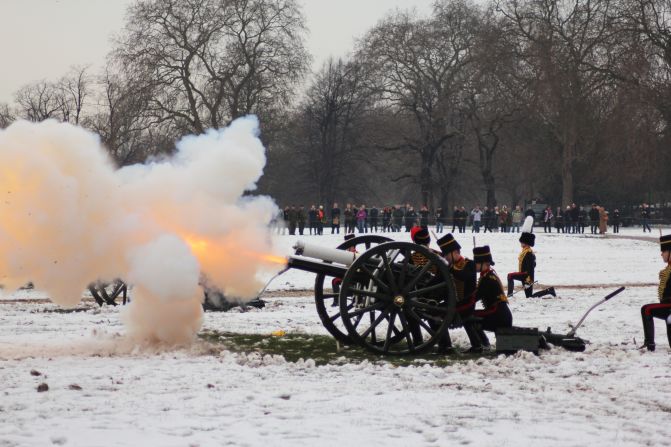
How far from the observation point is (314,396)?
10.5 meters

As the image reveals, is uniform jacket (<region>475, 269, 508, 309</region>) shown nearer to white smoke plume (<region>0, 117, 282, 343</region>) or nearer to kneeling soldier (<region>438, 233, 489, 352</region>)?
kneeling soldier (<region>438, 233, 489, 352</region>)

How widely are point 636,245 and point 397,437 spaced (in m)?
39.2

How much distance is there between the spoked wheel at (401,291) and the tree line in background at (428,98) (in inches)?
1451

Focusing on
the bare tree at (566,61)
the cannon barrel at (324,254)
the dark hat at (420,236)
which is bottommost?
the cannon barrel at (324,254)

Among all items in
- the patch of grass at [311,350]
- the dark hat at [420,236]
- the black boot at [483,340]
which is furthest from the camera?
the dark hat at [420,236]

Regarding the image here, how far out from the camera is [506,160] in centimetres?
7425

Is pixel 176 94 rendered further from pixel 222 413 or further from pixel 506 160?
pixel 222 413

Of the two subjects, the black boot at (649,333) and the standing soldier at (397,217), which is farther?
the standing soldier at (397,217)

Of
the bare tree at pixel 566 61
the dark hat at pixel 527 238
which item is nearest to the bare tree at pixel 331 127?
the bare tree at pixel 566 61

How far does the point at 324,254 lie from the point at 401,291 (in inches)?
49.8

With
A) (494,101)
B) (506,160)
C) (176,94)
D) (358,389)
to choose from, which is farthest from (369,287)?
(506,160)

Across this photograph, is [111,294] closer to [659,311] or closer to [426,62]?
[659,311]

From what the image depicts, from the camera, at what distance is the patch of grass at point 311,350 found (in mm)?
13086

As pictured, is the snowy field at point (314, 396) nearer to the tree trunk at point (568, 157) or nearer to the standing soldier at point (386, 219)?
the standing soldier at point (386, 219)
